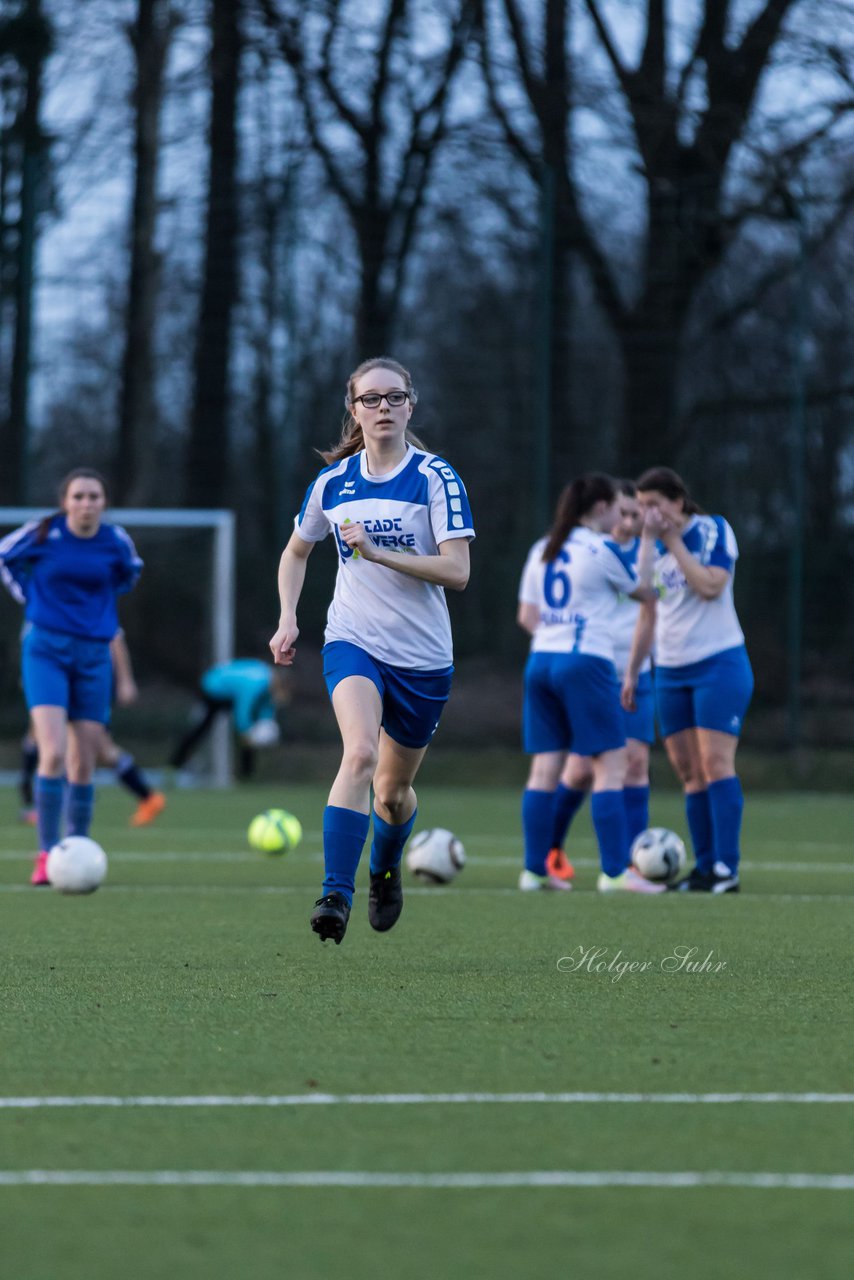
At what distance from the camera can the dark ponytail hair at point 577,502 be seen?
943 centimetres

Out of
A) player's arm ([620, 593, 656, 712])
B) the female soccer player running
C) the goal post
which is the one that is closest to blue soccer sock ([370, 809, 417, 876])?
the female soccer player running

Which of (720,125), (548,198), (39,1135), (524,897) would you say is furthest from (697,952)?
(720,125)

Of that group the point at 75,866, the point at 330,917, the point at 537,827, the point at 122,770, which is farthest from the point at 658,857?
the point at 122,770

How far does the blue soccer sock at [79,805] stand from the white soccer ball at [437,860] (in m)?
1.60

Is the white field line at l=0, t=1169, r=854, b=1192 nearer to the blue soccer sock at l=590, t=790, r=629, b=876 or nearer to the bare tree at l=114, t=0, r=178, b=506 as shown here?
the blue soccer sock at l=590, t=790, r=629, b=876


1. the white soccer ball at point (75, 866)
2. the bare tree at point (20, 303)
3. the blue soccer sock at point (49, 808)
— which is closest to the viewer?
the white soccer ball at point (75, 866)

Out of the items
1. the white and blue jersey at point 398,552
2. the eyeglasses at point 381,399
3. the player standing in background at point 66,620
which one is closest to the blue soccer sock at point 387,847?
the white and blue jersey at point 398,552

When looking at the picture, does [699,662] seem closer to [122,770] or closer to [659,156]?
[122,770]

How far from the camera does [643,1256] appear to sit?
3.09 meters

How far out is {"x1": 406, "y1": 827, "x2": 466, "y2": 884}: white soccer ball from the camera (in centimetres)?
984

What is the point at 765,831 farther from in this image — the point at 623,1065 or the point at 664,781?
the point at 623,1065

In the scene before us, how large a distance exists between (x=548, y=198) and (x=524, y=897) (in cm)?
1156

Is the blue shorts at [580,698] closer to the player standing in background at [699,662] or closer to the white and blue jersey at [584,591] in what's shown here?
the white and blue jersey at [584,591]

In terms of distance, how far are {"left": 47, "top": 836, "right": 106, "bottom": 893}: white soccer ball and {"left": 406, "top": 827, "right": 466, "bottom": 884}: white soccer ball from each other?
1.59 meters
